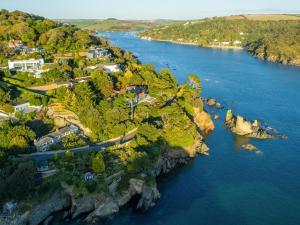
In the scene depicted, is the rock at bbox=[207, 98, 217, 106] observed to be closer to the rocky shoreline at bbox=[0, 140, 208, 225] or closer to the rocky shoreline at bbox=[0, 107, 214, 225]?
the rocky shoreline at bbox=[0, 107, 214, 225]

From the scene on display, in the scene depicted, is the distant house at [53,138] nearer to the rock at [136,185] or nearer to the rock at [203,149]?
the rock at [136,185]

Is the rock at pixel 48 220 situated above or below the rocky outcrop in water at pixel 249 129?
below

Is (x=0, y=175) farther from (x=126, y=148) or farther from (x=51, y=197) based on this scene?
(x=126, y=148)

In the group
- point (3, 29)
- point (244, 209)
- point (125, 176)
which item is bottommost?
point (244, 209)

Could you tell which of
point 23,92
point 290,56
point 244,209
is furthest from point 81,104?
point 290,56

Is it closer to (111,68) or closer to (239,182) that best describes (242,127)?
(239,182)

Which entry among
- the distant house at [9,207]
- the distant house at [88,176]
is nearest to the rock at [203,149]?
the distant house at [88,176]
